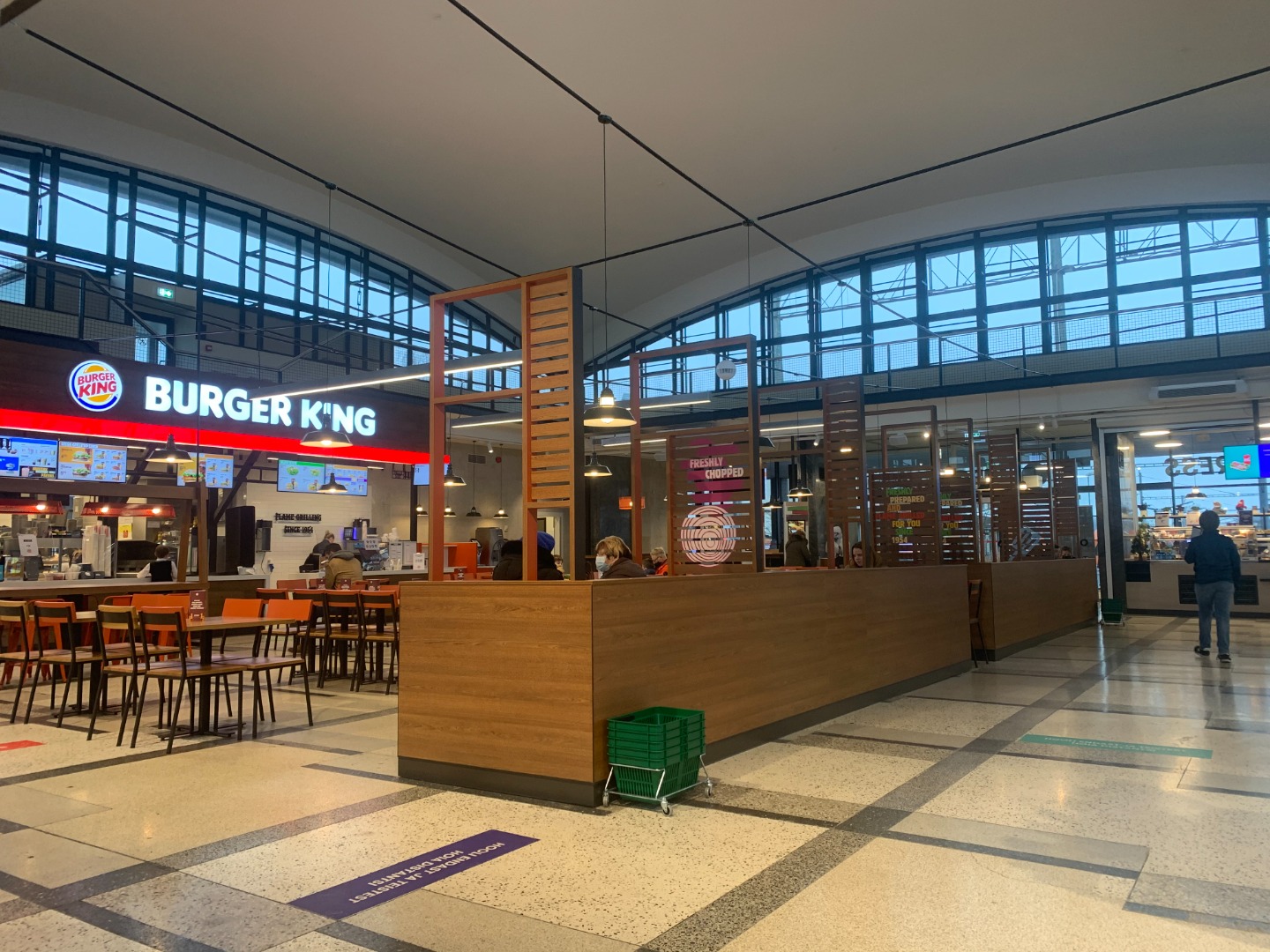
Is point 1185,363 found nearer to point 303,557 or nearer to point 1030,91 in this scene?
point 1030,91

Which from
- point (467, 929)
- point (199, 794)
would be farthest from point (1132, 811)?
point (199, 794)

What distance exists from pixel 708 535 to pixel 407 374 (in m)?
5.37

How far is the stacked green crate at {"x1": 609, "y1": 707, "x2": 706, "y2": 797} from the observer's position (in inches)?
151

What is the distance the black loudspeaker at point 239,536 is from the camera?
13391mm

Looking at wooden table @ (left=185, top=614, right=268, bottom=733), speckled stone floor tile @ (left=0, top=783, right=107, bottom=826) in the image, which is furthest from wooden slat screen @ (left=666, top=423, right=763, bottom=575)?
speckled stone floor tile @ (left=0, top=783, right=107, bottom=826)

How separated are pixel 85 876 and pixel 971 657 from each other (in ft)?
25.6

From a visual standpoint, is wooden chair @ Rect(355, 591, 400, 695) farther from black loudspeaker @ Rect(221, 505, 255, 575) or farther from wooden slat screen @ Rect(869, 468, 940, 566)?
black loudspeaker @ Rect(221, 505, 255, 575)

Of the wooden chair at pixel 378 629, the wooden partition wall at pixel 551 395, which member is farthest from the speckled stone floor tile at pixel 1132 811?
the wooden chair at pixel 378 629

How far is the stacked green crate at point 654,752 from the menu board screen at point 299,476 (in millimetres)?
11494

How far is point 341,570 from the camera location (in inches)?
361

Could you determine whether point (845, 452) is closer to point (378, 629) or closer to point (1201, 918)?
point (378, 629)

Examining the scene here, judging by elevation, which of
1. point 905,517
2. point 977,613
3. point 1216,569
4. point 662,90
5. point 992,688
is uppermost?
point 662,90

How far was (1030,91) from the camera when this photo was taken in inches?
487

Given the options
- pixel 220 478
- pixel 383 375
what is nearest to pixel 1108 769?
pixel 383 375
